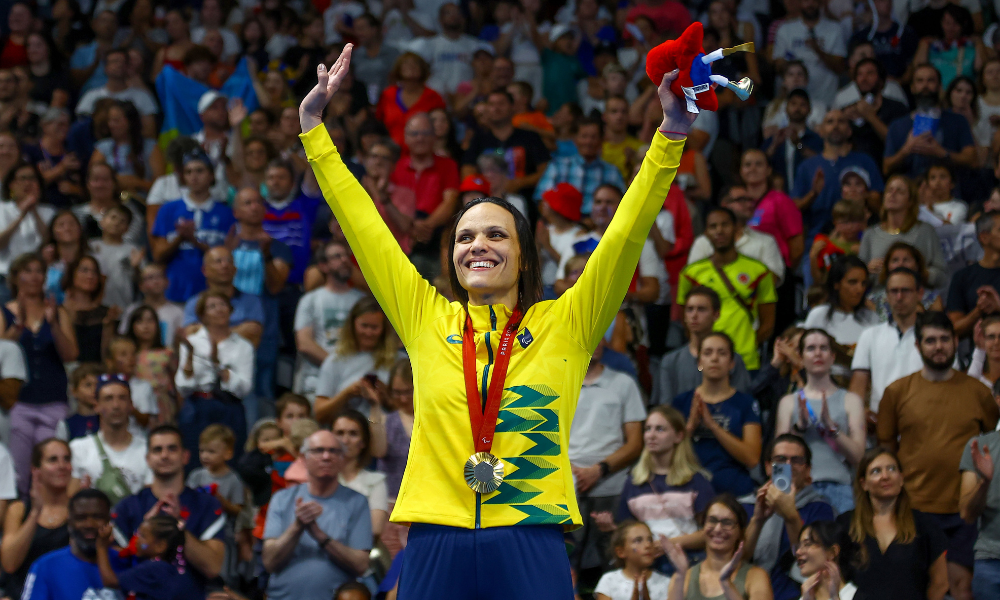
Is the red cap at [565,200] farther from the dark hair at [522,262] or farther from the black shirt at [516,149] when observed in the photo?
the dark hair at [522,262]

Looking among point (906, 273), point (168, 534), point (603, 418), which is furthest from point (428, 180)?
point (168, 534)

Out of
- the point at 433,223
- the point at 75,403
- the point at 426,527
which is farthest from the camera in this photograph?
the point at 433,223

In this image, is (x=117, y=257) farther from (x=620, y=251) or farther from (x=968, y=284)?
(x=620, y=251)

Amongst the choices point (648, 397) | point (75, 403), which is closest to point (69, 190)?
point (75, 403)

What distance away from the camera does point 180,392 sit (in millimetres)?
8539

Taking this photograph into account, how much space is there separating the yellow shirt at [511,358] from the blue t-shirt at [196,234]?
6054 millimetres

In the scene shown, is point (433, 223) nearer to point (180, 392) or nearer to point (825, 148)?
point (180, 392)

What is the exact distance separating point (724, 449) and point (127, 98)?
22.4ft

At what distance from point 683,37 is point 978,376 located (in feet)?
16.2

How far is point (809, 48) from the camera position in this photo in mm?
12055

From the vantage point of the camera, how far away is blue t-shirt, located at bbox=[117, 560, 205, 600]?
6.84 meters

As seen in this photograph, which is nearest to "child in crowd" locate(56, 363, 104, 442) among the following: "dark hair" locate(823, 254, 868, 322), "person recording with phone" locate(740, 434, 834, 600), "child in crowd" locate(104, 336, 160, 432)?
"child in crowd" locate(104, 336, 160, 432)

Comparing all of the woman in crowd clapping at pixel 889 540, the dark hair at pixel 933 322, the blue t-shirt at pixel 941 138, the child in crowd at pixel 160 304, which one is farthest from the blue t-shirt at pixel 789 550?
the child in crowd at pixel 160 304

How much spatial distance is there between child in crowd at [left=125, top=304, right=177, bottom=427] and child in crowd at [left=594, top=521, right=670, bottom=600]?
3.18 metres
